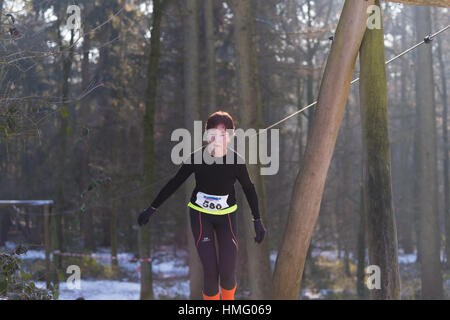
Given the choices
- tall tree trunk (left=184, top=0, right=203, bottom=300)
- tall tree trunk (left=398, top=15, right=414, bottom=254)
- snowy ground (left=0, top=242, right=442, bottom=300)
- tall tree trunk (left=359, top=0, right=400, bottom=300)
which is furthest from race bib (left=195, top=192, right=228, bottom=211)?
tall tree trunk (left=398, top=15, right=414, bottom=254)

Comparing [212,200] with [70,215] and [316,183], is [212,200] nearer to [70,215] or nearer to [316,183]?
[316,183]

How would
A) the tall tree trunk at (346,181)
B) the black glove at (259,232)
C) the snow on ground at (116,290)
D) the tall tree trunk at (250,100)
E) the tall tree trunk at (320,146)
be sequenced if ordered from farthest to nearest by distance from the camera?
the tall tree trunk at (346,181)
the snow on ground at (116,290)
the tall tree trunk at (250,100)
the tall tree trunk at (320,146)
the black glove at (259,232)

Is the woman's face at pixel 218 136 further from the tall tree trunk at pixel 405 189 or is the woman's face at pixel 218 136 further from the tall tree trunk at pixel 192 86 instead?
the tall tree trunk at pixel 405 189

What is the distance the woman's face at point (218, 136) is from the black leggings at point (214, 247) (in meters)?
0.62

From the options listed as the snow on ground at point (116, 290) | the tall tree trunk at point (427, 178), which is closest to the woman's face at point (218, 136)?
the snow on ground at point (116, 290)

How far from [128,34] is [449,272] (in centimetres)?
1415

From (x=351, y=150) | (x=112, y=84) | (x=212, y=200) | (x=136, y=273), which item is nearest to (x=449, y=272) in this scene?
(x=351, y=150)

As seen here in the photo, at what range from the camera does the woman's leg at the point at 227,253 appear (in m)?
4.77

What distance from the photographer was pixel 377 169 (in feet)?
17.8

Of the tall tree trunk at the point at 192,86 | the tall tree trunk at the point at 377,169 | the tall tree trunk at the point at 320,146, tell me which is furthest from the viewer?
the tall tree trunk at the point at 192,86

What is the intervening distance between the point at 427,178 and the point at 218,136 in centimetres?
1224

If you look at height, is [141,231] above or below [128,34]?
below
